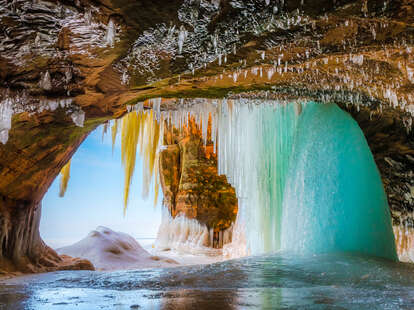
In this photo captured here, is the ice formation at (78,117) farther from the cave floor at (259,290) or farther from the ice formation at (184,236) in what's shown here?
the ice formation at (184,236)

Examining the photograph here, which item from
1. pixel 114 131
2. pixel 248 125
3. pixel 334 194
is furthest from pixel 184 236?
pixel 334 194

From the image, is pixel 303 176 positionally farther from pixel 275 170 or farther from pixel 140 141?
pixel 140 141

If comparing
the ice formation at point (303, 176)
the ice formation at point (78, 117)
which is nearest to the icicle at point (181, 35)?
the ice formation at point (78, 117)

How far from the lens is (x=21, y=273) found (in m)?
4.64

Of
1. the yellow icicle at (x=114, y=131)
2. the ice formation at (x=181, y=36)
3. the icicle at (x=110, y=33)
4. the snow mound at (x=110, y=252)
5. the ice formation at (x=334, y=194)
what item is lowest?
the snow mound at (x=110, y=252)

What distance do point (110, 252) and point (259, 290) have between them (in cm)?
651

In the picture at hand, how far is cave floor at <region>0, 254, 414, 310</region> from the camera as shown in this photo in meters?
1.74

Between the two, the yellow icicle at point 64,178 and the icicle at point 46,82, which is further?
the yellow icicle at point 64,178

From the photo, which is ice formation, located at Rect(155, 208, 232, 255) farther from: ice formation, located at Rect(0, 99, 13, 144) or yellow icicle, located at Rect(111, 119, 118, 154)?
ice formation, located at Rect(0, 99, 13, 144)

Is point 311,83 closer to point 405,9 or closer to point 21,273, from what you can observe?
point 405,9

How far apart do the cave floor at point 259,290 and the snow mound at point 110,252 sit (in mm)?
4468

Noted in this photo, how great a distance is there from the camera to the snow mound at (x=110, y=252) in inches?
288

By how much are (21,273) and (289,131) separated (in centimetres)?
457

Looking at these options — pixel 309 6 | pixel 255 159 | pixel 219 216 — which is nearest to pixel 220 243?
pixel 219 216
